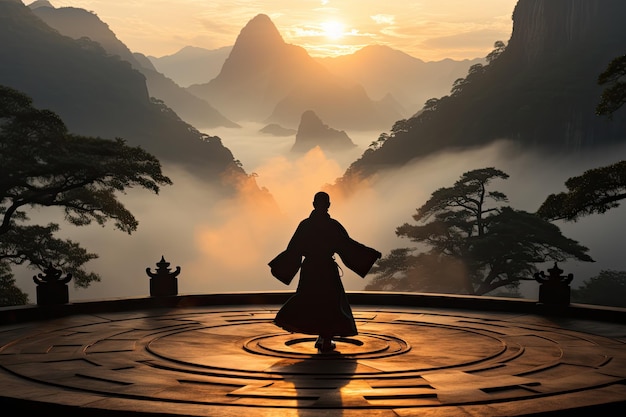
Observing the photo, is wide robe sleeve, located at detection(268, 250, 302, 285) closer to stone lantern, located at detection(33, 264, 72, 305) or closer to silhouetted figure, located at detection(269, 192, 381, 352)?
silhouetted figure, located at detection(269, 192, 381, 352)

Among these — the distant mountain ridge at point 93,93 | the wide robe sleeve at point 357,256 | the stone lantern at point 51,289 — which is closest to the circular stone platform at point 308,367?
the stone lantern at point 51,289

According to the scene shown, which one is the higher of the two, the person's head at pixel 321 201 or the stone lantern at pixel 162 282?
the person's head at pixel 321 201

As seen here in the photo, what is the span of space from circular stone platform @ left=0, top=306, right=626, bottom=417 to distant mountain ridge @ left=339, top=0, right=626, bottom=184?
10774 cm

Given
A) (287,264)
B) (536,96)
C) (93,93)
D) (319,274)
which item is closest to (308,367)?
(319,274)

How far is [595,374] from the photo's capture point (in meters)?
9.98

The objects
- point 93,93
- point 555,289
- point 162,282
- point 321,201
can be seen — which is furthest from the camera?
point 93,93

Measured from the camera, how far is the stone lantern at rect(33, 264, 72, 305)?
15859 millimetres

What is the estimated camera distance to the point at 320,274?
11.8 m

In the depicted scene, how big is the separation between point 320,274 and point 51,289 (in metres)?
6.82

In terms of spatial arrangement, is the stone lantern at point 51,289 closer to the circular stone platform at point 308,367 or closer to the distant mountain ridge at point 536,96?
the circular stone platform at point 308,367

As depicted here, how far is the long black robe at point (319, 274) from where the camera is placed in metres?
11.5

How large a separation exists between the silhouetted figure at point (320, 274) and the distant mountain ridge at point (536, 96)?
110m

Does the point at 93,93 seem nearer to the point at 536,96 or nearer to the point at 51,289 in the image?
the point at 536,96

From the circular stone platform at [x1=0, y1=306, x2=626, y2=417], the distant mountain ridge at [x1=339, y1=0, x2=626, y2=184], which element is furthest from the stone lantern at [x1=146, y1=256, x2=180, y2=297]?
the distant mountain ridge at [x1=339, y1=0, x2=626, y2=184]
